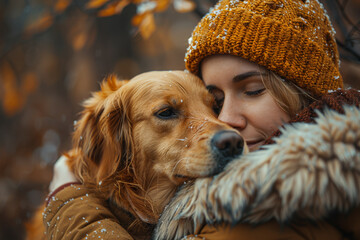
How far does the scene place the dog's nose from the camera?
5.49 feet

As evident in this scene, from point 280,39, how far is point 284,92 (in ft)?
1.08

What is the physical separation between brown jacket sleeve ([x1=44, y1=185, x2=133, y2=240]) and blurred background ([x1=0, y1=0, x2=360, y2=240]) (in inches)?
135

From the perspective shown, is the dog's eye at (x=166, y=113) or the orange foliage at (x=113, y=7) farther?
the orange foliage at (x=113, y=7)

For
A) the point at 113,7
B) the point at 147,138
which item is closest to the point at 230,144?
the point at 147,138

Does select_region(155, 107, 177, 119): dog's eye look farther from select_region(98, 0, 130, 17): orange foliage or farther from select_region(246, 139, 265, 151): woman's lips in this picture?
select_region(98, 0, 130, 17): orange foliage

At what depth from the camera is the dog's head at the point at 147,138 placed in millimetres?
1981

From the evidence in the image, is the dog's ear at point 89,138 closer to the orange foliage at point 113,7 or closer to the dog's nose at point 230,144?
the dog's nose at point 230,144

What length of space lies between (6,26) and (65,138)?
→ 2.07 metres

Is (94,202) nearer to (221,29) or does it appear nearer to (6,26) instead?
(221,29)

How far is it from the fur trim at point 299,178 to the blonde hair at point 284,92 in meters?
0.56

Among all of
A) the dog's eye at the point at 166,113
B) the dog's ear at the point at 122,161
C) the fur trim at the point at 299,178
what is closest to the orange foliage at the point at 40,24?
the dog's ear at the point at 122,161

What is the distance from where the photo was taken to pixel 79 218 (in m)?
1.78

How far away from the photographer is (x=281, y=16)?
195 cm

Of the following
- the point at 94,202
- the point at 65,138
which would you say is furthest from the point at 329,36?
the point at 65,138
